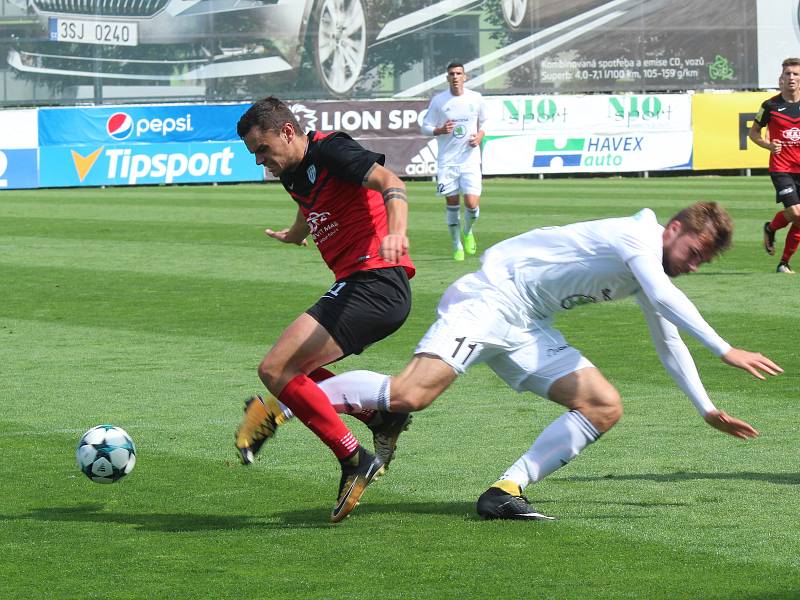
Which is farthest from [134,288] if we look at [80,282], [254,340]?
[254,340]

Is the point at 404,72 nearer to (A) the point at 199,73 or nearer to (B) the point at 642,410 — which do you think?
(A) the point at 199,73

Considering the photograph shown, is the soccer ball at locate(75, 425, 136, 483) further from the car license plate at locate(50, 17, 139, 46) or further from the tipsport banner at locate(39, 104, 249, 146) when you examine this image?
the car license plate at locate(50, 17, 139, 46)

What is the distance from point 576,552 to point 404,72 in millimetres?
30541

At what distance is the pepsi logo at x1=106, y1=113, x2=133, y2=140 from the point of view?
3038cm

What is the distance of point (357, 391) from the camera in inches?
231

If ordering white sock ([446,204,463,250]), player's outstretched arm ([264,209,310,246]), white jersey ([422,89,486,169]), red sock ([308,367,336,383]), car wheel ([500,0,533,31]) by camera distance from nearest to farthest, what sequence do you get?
red sock ([308,367,336,383]), player's outstretched arm ([264,209,310,246]), white sock ([446,204,463,250]), white jersey ([422,89,486,169]), car wheel ([500,0,533,31])

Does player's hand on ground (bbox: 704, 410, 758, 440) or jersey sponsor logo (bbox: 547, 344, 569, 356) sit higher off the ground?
jersey sponsor logo (bbox: 547, 344, 569, 356)

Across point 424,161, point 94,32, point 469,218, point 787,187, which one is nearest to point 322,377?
point 787,187

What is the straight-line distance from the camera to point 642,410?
7.99m

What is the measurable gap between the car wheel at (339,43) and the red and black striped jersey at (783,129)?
65.2ft

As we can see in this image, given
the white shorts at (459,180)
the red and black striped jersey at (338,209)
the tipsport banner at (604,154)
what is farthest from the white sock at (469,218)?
the tipsport banner at (604,154)

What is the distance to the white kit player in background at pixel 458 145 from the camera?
16984 millimetres

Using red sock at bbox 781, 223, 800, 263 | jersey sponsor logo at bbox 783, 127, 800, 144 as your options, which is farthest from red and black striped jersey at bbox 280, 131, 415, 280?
jersey sponsor logo at bbox 783, 127, 800, 144

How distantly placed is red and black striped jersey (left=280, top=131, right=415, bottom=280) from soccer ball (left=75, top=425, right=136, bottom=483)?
1.20 m
